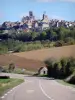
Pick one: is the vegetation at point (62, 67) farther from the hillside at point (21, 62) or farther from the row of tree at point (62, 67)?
the hillside at point (21, 62)

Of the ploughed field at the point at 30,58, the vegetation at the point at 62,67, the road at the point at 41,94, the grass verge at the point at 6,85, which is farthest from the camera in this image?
the ploughed field at the point at 30,58

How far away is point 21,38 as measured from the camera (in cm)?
18512

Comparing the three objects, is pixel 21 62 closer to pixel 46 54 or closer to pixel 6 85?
pixel 46 54

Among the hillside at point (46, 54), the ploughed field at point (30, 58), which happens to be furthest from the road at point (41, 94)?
the ploughed field at point (30, 58)

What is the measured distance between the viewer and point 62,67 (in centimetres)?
6906

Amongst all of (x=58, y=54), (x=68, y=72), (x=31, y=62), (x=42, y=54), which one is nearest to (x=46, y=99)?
(x=68, y=72)

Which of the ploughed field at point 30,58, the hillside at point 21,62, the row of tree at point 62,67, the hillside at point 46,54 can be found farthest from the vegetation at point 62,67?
the hillside at point 21,62

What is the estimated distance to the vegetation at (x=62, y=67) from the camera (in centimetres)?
6241

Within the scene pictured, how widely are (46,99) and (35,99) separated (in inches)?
23.1

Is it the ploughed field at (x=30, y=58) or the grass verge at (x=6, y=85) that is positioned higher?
the ploughed field at (x=30, y=58)

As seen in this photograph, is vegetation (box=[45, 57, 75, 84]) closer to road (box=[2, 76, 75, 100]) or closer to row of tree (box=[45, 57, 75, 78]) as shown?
row of tree (box=[45, 57, 75, 78])

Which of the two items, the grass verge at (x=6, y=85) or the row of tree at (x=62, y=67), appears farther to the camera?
the row of tree at (x=62, y=67)

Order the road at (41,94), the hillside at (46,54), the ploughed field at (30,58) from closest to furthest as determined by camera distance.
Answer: the road at (41,94) → the hillside at (46,54) → the ploughed field at (30,58)

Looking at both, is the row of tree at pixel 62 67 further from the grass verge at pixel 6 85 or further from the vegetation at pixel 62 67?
the grass verge at pixel 6 85
